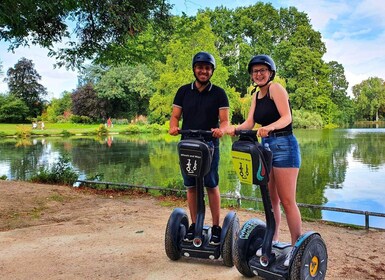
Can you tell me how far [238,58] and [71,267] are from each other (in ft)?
148

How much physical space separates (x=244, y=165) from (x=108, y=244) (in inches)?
83.6

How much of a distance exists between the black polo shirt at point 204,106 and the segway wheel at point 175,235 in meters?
0.90

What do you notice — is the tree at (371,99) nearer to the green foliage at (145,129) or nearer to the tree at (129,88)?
the tree at (129,88)

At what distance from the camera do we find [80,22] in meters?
7.28

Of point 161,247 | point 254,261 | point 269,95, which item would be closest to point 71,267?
point 161,247

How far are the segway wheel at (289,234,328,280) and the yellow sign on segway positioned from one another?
65 cm

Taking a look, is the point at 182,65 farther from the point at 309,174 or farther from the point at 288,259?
the point at 288,259

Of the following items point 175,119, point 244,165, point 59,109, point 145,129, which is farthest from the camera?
point 59,109

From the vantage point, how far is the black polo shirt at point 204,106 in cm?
354

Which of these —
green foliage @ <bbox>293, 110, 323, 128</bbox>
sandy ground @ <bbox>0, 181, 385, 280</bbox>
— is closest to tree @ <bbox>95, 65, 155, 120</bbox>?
green foliage @ <bbox>293, 110, 323, 128</bbox>

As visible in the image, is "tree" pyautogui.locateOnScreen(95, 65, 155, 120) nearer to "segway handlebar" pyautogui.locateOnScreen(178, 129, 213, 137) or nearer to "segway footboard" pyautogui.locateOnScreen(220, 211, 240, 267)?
"segway handlebar" pyautogui.locateOnScreen(178, 129, 213, 137)

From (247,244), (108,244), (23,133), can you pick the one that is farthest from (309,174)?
(23,133)

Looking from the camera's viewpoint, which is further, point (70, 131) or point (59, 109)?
point (59, 109)

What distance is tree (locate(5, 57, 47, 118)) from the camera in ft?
169
